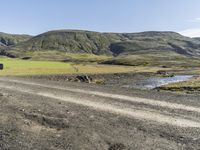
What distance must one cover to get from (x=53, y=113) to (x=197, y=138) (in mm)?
8553

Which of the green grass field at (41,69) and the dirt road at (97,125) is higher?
the dirt road at (97,125)

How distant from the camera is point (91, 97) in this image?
25.7m

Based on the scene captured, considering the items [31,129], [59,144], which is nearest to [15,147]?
[59,144]

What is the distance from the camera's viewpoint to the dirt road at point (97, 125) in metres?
13.0

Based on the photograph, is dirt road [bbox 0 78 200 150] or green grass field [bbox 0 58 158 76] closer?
dirt road [bbox 0 78 200 150]

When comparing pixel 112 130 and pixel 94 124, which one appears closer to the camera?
pixel 112 130

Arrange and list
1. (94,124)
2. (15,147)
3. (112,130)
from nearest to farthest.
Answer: (15,147), (112,130), (94,124)

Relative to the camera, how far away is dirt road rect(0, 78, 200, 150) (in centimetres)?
1301

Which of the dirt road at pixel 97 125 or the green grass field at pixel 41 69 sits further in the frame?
the green grass field at pixel 41 69

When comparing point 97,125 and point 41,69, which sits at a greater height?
point 97,125

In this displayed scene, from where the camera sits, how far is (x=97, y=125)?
15.8 meters

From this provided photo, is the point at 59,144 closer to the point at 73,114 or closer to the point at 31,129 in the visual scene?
the point at 31,129

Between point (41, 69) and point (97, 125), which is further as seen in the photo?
point (41, 69)

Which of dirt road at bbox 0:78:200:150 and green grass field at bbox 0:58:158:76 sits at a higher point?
dirt road at bbox 0:78:200:150
